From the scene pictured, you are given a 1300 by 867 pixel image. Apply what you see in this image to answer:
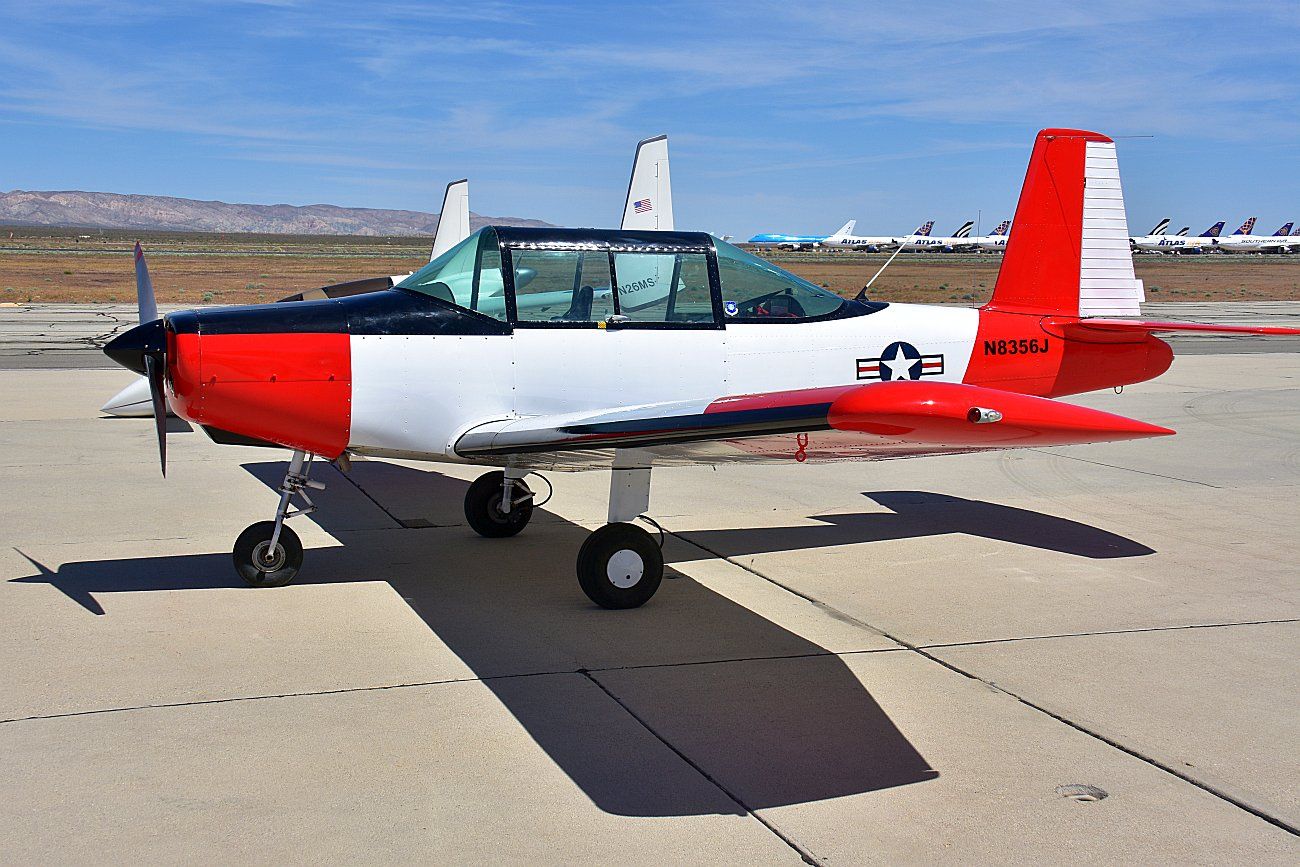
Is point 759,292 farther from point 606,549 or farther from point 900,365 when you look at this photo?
point 606,549

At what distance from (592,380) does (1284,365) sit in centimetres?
1794

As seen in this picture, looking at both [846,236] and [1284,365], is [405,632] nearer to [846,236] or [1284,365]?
[1284,365]

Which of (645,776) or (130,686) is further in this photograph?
(130,686)

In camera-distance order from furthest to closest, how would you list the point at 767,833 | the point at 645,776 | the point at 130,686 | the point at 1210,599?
the point at 1210,599 → the point at 130,686 → the point at 645,776 → the point at 767,833

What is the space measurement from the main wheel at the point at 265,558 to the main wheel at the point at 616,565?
5.70 ft

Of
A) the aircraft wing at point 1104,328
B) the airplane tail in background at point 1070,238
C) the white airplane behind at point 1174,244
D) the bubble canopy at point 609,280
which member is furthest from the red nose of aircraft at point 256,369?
the white airplane behind at point 1174,244

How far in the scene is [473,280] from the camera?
6.77 m

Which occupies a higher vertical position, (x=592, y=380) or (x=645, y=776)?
(x=592, y=380)

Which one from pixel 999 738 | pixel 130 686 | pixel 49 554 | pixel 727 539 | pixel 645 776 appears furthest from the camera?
pixel 727 539

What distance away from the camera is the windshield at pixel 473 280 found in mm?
6750

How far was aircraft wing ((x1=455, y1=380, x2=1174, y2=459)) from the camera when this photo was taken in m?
4.52

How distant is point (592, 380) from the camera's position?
687 cm

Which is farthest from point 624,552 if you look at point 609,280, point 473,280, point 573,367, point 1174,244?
point 1174,244

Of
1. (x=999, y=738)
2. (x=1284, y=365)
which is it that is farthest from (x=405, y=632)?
(x=1284, y=365)
